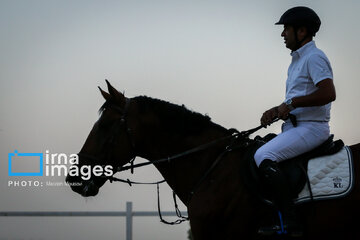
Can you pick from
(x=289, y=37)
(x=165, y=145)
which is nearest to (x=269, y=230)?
(x=165, y=145)

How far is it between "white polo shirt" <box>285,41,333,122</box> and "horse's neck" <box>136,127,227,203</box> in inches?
31.9

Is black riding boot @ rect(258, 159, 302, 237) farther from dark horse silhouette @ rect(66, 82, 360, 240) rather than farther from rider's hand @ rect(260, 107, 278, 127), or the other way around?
rider's hand @ rect(260, 107, 278, 127)

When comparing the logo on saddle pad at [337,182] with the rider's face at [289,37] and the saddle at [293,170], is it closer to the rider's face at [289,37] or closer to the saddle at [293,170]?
the saddle at [293,170]

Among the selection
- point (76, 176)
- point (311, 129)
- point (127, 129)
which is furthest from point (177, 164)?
point (311, 129)

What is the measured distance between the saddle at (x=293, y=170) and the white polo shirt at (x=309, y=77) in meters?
0.25

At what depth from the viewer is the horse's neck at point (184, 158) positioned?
16.5ft

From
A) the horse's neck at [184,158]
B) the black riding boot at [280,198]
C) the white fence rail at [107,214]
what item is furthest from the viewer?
the white fence rail at [107,214]

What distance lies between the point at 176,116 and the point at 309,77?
4.12 ft

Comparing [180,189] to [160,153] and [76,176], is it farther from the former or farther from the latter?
[76,176]

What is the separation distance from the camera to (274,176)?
448 cm

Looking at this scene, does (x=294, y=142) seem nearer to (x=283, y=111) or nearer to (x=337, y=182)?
(x=283, y=111)

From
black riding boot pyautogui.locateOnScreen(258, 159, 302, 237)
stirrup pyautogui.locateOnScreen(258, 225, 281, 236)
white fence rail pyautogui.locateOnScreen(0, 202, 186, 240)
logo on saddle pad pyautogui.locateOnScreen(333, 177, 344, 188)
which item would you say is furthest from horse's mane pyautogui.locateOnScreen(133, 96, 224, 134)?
white fence rail pyautogui.locateOnScreen(0, 202, 186, 240)

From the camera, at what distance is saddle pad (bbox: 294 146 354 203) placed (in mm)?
4535

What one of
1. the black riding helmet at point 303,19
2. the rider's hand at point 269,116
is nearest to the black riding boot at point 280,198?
the rider's hand at point 269,116
